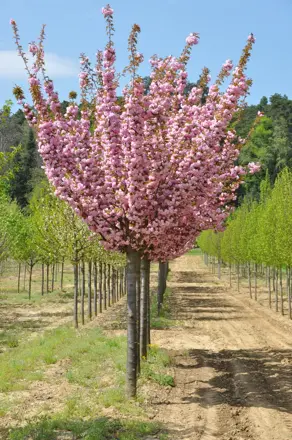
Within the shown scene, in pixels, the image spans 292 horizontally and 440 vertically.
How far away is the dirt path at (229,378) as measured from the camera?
1234 centimetres

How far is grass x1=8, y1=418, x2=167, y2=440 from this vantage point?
11.0 meters

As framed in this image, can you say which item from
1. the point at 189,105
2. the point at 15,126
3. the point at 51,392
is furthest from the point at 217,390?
the point at 15,126

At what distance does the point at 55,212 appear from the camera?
2916 cm

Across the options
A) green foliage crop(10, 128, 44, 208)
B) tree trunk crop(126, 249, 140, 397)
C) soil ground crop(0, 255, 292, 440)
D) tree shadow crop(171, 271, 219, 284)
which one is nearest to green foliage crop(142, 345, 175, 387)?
soil ground crop(0, 255, 292, 440)

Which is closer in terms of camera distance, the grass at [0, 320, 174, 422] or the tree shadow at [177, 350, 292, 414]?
the grass at [0, 320, 174, 422]

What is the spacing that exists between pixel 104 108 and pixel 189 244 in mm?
8099

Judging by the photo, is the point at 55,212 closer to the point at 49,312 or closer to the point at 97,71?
the point at 49,312

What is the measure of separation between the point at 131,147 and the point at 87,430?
21.0 ft

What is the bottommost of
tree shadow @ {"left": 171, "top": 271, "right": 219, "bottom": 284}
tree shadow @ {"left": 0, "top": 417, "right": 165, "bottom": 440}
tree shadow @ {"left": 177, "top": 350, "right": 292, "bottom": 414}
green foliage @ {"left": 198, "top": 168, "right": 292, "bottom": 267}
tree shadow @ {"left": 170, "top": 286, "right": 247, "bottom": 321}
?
tree shadow @ {"left": 177, "top": 350, "right": 292, "bottom": 414}

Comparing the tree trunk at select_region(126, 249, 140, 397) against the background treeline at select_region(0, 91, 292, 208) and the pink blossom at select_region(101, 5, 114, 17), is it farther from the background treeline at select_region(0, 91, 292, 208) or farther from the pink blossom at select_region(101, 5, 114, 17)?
the background treeline at select_region(0, 91, 292, 208)

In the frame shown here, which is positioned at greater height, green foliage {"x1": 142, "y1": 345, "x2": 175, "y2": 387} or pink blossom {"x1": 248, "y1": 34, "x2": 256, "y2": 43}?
pink blossom {"x1": 248, "y1": 34, "x2": 256, "y2": 43}

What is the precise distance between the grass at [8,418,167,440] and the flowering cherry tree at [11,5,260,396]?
7.21ft

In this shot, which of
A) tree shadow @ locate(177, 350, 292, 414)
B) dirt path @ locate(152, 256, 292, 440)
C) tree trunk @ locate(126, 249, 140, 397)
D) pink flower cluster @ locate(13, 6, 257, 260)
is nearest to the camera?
dirt path @ locate(152, 256, 292, 440)

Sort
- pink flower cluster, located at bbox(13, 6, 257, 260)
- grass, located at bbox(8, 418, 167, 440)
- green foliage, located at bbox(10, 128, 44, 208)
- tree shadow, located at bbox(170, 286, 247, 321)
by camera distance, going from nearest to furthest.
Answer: grass, located at bbox(8, 418, 167, 440) < pink flower cluster, located at bbox(13, 6, 257, 260) < tree shadow, located at bbox(170, 286, 247, 321) < green foliage, located at bbox(10, 128, 44, 208)
